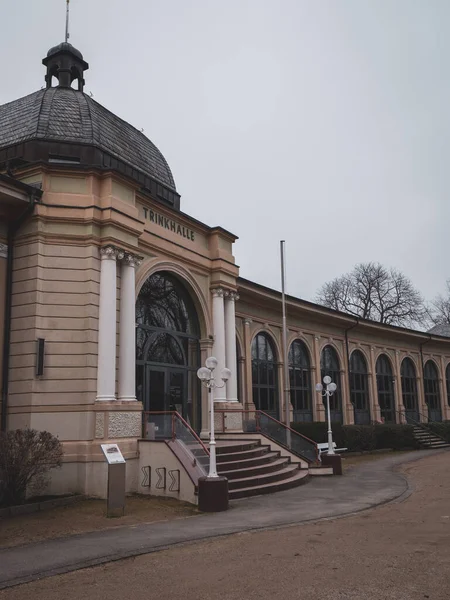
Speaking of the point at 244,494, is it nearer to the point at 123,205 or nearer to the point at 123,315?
the point at 123,315

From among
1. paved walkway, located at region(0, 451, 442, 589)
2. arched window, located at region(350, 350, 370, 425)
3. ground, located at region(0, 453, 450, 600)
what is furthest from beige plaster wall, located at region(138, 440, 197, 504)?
arched window, located at region(350, 350, 370, 425)

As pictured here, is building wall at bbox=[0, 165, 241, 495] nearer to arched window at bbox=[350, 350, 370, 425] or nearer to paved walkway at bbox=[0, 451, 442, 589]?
paved walkway at bbox=[0, 451, 442, 589]

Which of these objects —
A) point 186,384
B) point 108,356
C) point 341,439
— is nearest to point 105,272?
point 108,356

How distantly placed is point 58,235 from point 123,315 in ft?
8.08

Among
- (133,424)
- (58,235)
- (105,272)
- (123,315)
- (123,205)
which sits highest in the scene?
(123,205)

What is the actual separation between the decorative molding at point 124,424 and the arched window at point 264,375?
10568 millimetres

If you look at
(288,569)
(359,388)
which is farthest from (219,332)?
(359,388)

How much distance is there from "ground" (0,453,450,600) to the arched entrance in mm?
7859

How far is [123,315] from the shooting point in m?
14.4

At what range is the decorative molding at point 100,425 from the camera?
43.4ft

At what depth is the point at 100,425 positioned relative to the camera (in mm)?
13273

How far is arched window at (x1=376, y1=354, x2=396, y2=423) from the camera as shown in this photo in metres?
33.7

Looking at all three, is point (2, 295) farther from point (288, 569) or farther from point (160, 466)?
point (288, 569)

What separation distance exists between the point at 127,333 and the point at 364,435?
1590 cm
